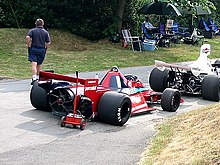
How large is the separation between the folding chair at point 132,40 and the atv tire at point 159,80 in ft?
38.1

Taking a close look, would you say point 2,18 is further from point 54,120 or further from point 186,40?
point 54,120

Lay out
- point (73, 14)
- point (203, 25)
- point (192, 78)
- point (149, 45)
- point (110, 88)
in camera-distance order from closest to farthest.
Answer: point (110, 88) < point (192, 78) < point (149, 45) < point (73, 14) < point (203, 25)

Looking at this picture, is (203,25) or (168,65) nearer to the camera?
(168,65)

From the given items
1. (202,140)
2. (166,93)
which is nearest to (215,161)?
(202,140)

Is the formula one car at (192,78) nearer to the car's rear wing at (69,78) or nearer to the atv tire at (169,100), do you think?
the atv tire at (169,100)

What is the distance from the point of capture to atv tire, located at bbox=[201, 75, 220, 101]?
1241 centimetres

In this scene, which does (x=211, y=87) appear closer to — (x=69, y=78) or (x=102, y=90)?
(x=102, y=90)

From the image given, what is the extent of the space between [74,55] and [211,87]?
10304 millimetres

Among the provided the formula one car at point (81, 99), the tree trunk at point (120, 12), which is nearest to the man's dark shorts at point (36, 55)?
the formula one car at point (81, 99)

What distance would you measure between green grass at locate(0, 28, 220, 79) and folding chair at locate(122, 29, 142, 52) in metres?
0.50

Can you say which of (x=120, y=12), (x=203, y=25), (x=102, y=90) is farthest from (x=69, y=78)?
(x=203, y=25)

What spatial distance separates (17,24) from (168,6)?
27.3ft

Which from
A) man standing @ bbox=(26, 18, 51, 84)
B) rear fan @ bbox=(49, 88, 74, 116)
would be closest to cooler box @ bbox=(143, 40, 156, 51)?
man standing @ bbox=(26, 18, 51, 84)

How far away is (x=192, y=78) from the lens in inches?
509
